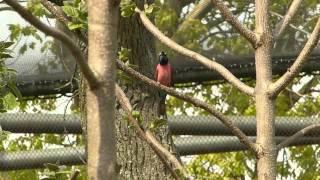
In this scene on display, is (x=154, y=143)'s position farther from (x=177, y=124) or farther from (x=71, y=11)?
(x=177, y=124)

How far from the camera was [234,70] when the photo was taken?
22.2 feet

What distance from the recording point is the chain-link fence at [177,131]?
6285mm

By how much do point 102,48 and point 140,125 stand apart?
82cm

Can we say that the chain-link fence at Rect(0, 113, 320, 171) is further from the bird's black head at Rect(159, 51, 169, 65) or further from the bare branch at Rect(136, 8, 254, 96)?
the bare branch at Rect(136, 8, 254, 96)

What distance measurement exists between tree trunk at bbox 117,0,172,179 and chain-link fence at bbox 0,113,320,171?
4.13 ft

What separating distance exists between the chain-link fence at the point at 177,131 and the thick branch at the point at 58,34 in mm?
4808

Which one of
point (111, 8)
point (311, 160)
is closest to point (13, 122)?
point (111, 8)

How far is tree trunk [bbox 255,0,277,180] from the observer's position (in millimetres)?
2150

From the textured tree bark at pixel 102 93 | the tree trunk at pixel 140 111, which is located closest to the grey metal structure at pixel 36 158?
the tree trunk at pixel 140 111

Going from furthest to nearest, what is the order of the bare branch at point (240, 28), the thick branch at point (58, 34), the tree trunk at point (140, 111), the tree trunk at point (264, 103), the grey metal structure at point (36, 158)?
the grey metal structure at point (36, 158)
the tree trunk at point (140, 111)
the bare branch at point (240, 28)
the tree trunk at point (264, 103)
the thick branch at point (58, 34)

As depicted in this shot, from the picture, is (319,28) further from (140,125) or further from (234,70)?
(234,70)

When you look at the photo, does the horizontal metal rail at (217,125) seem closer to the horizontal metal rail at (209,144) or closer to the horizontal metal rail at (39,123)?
the horizontal metal rail at (209,144)

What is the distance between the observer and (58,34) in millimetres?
1322

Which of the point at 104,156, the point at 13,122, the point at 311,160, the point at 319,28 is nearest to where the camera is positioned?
the point at 104,156
